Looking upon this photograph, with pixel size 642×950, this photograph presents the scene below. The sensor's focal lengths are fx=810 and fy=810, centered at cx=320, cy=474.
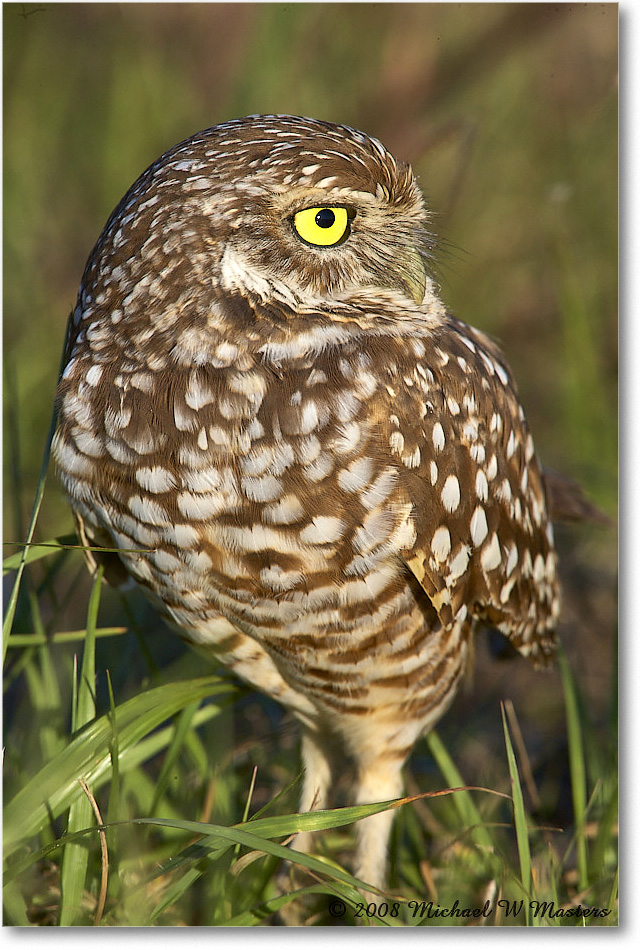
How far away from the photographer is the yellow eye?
4.57 ft

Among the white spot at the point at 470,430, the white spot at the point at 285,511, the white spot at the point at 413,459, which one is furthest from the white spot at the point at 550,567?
the white spot at the point at 285,511

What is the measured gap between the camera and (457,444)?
1.54m

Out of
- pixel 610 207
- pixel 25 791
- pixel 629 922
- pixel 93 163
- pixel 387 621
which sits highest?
pixel 93 163

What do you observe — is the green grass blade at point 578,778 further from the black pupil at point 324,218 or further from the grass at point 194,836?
the black pupil at point 324,218

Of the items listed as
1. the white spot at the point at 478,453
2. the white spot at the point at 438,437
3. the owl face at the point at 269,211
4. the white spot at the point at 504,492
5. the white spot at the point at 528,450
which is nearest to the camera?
the owl face at the point at 269,211

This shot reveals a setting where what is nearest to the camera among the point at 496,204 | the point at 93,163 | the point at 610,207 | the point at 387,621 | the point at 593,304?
the point at 387,621

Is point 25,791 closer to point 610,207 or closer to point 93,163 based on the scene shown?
point 93,163

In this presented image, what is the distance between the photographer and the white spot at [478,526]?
5.28 ft

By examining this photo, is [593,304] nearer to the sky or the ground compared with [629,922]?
nearer to the sky

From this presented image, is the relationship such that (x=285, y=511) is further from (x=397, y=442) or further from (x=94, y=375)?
(x=94, y=375)

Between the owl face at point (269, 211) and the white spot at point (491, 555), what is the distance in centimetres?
58

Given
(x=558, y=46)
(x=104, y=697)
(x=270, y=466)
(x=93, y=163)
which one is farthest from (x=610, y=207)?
(x=104, y=697)

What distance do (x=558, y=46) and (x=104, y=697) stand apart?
6.06 feet

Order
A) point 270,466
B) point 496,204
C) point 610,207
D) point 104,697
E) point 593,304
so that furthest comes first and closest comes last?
point 496,204 → point 593,304 → point 610,207 → point 104,697 → point 270,466
